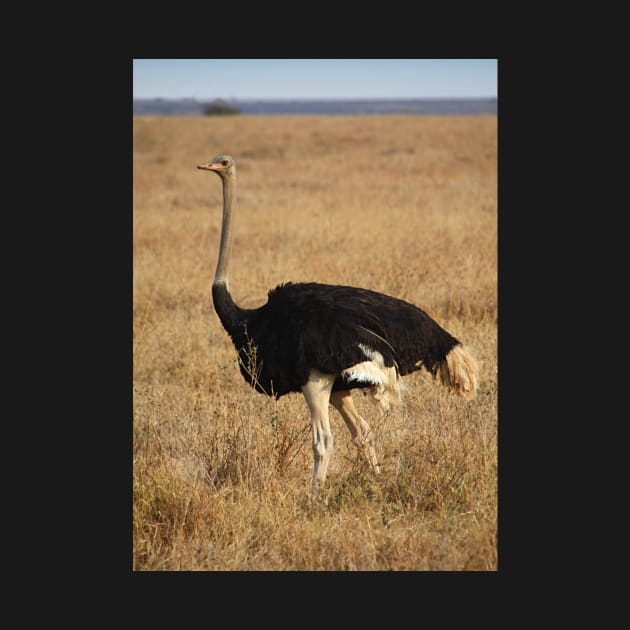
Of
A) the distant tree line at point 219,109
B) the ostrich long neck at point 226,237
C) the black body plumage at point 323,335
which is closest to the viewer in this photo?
the black body plumage at point 323,335

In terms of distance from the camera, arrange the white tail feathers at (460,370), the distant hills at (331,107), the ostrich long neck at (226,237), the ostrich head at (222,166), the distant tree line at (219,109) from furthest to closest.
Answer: the distant hills at (331,107) < the distant tree line at (219,109) < the ostrich head at (222,166) < the ostrich long neck at (226,237) < the white tail feathers at (460,370)

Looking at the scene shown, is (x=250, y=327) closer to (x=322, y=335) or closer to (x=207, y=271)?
(x=322, y=335)

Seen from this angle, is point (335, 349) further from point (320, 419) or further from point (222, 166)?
point (222, 166)

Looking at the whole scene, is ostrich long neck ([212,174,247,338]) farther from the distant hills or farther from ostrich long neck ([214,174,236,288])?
the distant hills

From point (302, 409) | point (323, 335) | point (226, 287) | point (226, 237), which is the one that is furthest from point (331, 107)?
point (323, 335)

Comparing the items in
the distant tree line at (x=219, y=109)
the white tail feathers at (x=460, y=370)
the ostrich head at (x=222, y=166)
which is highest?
the distant tree line at (x=219, y=109)

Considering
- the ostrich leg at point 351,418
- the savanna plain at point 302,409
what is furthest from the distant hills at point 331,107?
the ostrich leg at point 351,418

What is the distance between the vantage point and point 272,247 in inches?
465

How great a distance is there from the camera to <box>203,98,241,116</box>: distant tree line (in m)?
58.1

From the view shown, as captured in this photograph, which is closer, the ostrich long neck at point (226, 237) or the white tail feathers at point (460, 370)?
the white tail feathers at point (460, 370)

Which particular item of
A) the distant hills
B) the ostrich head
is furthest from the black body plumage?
the distant hills

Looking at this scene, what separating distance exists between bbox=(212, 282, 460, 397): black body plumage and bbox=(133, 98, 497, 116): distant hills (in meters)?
46.5

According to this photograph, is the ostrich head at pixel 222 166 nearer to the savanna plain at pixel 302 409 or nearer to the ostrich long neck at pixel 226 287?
the ostrich long neck at pixel 226 287

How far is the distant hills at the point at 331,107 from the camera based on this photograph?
6034cm
